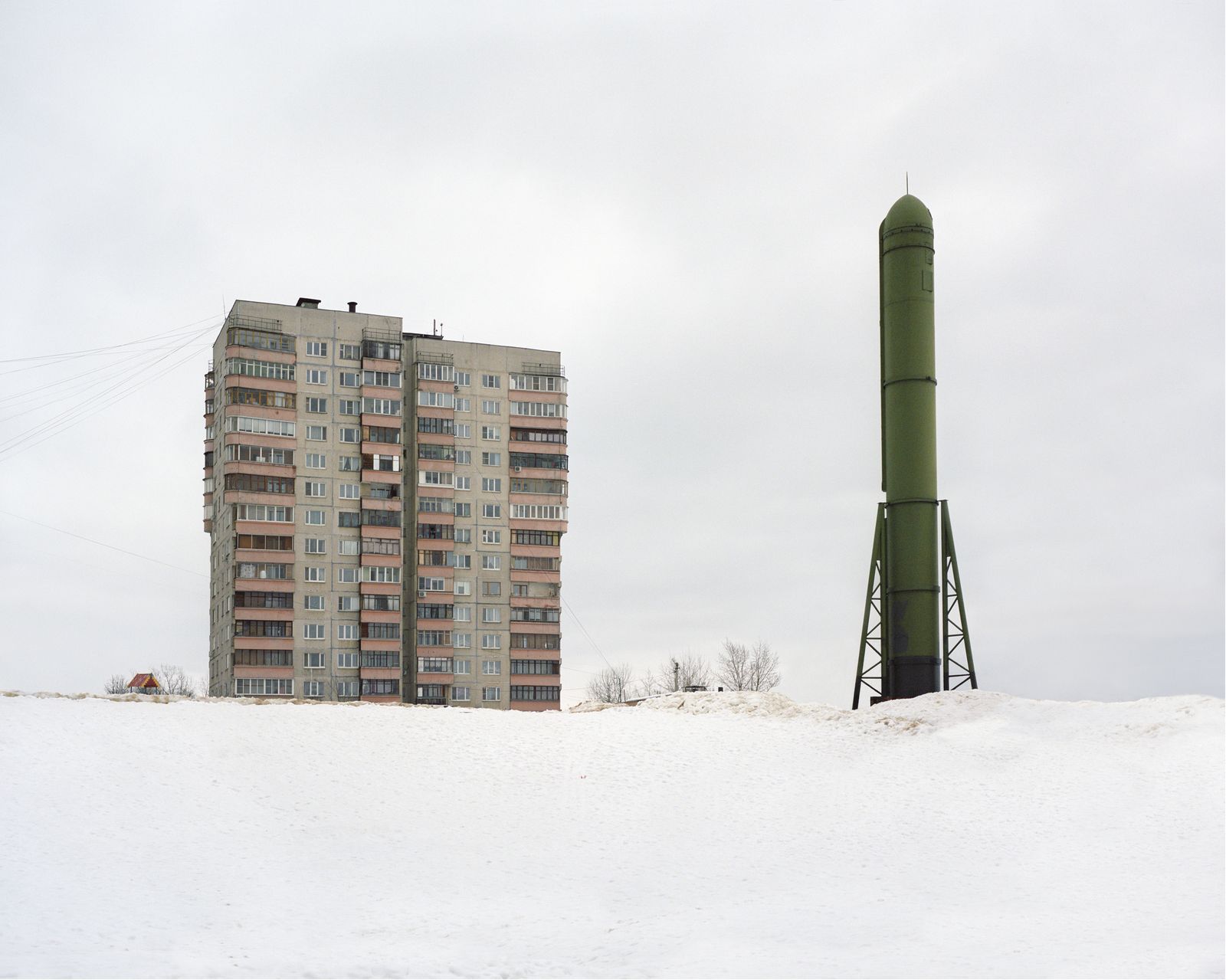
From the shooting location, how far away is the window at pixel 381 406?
82125 millimetres

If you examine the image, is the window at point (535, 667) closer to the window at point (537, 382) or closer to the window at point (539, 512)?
the window at point (539, 512)

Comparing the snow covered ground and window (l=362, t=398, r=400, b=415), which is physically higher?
window (l=362, t=398, r=400, b=415)

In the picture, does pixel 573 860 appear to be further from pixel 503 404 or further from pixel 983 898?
pixel 503 404

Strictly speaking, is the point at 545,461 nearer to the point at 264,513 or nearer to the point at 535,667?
the point at 535,667

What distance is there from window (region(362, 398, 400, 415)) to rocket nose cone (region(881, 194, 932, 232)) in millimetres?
44702

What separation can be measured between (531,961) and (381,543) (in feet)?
208

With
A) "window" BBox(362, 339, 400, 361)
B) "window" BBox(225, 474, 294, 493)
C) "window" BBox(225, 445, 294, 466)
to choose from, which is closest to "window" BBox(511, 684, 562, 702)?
"window" BBox(225, 474, 294, 493)

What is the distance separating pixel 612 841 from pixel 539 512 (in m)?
59.0

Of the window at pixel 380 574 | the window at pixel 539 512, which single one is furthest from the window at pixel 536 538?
the window at pixel 380 574

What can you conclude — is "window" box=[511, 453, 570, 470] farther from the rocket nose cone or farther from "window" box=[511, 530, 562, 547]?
the rocket nose cone

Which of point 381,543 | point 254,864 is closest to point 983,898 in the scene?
point 254,864

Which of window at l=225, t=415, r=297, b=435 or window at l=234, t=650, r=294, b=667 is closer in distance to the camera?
window at l=234, t=650, r=294, b=667

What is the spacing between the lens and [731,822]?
97.3 feet

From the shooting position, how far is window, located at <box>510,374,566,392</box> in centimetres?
8675
